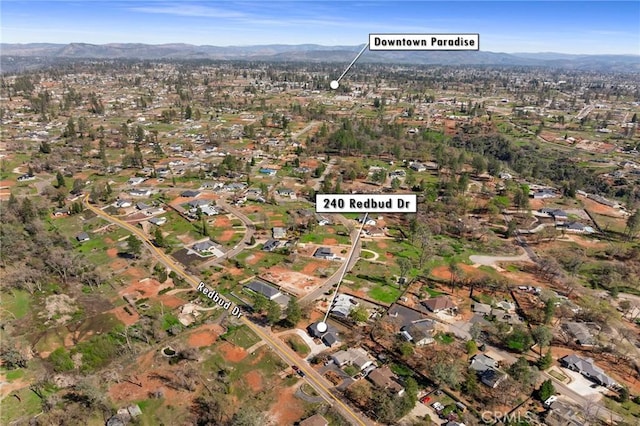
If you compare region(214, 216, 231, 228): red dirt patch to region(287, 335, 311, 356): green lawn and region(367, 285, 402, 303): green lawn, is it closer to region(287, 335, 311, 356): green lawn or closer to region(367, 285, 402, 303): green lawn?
region(367, 285, 402, 303): green lawn

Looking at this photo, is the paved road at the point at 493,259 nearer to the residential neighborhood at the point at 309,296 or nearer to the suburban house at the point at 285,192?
the residential neighborhood at the point at 309,296

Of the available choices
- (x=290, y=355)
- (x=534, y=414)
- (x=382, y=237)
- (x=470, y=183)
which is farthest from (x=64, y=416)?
(x=470, y=183)

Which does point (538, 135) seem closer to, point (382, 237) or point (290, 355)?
point (382, 237)

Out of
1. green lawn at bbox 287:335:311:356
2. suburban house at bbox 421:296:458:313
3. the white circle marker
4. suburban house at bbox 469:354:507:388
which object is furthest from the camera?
suburban house at bbox 421:296:458:313

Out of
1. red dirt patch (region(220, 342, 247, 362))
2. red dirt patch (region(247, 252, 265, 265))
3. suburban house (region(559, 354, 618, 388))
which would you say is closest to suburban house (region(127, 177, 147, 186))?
red dirt patch (region(247, 252, 265, 265))

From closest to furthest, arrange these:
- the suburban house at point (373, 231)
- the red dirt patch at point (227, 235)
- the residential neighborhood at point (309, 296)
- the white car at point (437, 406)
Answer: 1. the white car at point (437, 406)
2. the residential neighborhood at point (309, 296)
3. the red dirt patch at point (227, 235)
4. the suburban house at point (373, 231)

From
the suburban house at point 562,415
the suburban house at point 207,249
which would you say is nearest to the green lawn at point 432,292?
the suburban house at point 562,415

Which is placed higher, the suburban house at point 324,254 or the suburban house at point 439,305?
the suburban house at point 324,254
